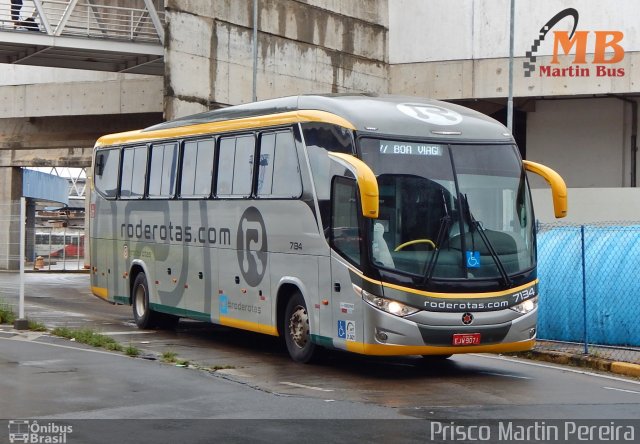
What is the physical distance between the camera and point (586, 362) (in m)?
Answer: 15.7

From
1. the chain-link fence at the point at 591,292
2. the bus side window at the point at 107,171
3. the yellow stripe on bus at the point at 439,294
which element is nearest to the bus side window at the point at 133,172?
the bus side window at the point at 107,171

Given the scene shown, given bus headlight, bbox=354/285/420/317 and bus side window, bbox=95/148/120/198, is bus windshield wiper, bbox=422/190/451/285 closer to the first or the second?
bus headlight, bbox=354/285/420/317

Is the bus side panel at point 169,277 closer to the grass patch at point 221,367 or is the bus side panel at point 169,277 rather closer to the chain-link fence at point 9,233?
the grass patch at point 221,367

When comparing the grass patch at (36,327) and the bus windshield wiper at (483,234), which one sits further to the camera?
the grass patch at (36,327)

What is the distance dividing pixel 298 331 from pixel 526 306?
3132mm

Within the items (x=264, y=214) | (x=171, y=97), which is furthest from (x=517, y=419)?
(x=171, y=97)

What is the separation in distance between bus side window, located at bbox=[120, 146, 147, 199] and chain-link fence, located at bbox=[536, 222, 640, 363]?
7.26 m

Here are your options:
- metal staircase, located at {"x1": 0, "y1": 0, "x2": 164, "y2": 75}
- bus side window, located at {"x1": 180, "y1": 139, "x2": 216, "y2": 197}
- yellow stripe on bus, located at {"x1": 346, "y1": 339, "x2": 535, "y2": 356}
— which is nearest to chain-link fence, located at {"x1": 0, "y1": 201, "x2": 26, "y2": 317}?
bus side window, located at {"x1": 180, "y1": 139, "x2": 216, "y2": 197}

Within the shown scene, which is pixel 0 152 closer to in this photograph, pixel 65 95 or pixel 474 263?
pixel 65 95

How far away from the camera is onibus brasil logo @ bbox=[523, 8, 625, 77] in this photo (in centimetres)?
3706

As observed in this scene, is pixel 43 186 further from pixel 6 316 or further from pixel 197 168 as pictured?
pixel 197 168

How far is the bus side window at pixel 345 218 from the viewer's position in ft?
44.4

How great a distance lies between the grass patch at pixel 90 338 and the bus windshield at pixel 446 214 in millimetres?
4909

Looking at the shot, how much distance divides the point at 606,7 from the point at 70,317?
2316cm
